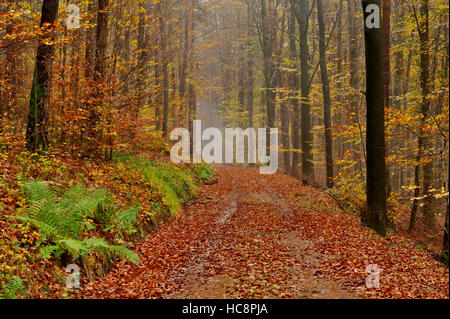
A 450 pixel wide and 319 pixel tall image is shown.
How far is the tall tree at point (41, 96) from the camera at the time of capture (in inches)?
337

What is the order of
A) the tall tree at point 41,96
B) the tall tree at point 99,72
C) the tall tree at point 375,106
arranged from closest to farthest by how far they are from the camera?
the tall tree at point 375,106
the tall tree at point 41,96
the tall tree at point 99,72

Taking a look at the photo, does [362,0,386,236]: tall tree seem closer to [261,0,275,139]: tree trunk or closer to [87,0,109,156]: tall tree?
[87,0,109,156]: tall tree

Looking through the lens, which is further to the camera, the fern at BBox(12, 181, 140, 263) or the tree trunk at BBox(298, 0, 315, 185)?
the tree trunk at BBox(298, 0, 315, 185)

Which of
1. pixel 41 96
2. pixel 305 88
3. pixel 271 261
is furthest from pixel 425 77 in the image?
pixel 41 96

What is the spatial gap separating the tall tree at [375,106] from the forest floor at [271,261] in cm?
138

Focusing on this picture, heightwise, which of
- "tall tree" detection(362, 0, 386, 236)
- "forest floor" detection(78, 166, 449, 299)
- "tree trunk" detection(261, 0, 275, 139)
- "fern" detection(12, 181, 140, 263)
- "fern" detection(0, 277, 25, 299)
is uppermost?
"tree trunk" detection(261, 0, 275, 139)

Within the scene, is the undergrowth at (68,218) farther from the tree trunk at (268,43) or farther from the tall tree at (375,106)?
the tree trunk at (268,43)

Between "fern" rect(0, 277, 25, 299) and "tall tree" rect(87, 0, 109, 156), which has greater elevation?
"tall tree" rect(87, 0, 109, 156)

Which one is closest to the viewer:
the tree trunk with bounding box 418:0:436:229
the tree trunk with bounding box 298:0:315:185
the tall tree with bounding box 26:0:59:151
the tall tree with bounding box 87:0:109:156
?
the tall tree with bounding box 26:0:59:151

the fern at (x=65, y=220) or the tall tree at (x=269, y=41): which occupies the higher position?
the tall tree at (x=269, y=41)

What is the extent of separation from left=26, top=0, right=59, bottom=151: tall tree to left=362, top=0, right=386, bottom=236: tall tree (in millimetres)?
8329

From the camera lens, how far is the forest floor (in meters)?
5.03

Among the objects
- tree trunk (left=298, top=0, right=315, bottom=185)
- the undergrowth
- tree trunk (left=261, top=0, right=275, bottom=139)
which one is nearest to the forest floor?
the undergrowth

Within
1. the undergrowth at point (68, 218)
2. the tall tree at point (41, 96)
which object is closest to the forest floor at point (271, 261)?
the undergrowth at point (68, 218)
